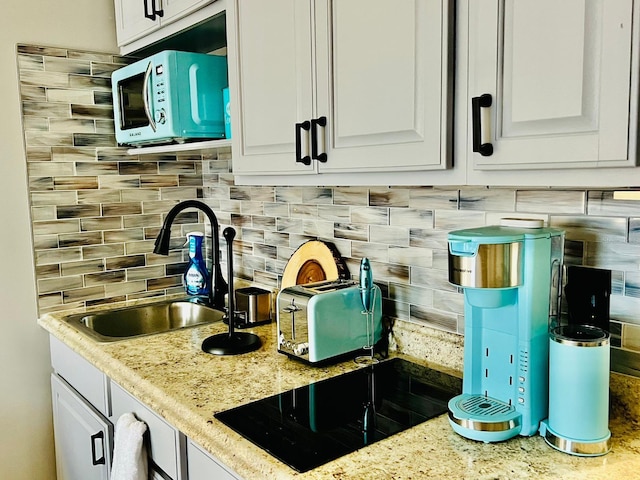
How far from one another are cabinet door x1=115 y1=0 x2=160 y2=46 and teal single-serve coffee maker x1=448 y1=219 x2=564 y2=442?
56.0 inches

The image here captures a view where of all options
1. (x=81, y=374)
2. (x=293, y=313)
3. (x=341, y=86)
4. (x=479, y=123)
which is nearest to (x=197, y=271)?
(x=81, y=374)

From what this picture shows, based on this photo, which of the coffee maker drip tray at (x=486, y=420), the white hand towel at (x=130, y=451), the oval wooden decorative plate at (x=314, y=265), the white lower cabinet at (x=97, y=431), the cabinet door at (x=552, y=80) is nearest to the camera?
the cabinet door at (x=552, y=80)

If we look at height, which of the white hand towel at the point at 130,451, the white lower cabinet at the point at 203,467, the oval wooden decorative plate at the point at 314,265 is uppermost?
the oval wooden decorative plate at the point at 314,265

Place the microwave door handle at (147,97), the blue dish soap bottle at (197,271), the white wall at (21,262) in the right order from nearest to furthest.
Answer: the microwave door handle at (147,97)
the white wall at (21,262)
the blue dish soap bottle at (197,271)

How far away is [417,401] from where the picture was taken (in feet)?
4.37

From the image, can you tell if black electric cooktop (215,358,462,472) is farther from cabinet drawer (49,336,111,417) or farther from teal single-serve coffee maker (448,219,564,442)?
cabinet drawer (49,336,111,417)

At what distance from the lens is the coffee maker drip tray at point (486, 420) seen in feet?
3.61

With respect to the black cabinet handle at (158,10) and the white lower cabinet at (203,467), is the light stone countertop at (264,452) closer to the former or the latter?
the white lower cabinet at (203,467)

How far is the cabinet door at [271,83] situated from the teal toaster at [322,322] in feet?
1.11

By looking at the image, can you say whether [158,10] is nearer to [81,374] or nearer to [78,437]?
[81,374]

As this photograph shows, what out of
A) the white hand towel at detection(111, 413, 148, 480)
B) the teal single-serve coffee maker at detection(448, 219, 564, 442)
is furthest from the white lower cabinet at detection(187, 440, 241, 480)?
the teal single-serve coffee maker at detection(448, 219, 564, 442)

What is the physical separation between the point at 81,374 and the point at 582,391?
1.54 m

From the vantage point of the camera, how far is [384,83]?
46.3 inches

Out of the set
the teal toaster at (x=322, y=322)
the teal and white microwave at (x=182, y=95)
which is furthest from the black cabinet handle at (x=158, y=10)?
the teal toaster at (x=322, y=322)
